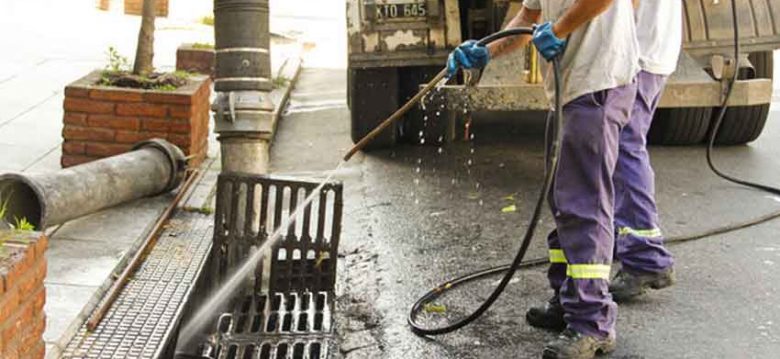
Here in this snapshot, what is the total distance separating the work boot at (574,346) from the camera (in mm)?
4316

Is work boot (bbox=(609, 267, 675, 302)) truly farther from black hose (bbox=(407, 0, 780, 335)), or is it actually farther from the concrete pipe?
the concrete pipe

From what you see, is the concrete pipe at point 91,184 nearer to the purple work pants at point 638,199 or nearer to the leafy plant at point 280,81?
the purple work pants at point 638,199

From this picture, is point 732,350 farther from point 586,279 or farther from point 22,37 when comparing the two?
point 22,37

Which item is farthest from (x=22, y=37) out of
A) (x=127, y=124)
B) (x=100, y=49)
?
(x=127, y=124)

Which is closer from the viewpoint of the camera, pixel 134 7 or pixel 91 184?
pixel 91 184

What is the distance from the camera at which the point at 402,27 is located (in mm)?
7809

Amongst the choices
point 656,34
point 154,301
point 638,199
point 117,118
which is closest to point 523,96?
point 656,34

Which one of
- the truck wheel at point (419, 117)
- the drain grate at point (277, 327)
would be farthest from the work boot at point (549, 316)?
the truck wheel at point (419, 117)

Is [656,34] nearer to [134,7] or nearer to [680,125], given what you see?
[680,125]

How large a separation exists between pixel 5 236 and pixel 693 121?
596 centimetres

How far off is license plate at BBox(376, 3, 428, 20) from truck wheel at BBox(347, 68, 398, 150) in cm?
62

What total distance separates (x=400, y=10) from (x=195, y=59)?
280 centimetres

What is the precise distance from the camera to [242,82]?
514 centimetres

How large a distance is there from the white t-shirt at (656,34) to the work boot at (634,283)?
0.92 m
